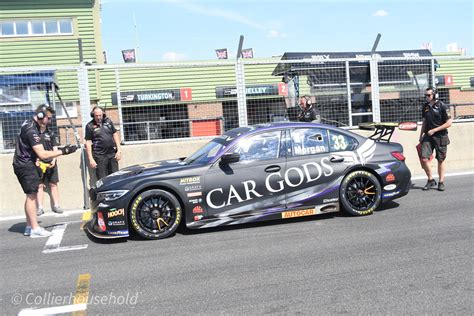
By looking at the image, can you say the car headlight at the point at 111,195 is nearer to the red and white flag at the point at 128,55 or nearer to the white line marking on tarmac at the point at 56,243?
the white line marking on tarmac at the point at 56,243

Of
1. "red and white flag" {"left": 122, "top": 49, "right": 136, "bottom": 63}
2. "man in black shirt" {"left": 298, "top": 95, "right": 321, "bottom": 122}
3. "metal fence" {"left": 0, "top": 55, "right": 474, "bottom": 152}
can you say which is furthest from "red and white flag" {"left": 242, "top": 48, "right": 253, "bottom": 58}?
"man in black shirt" {"left": 298, "top": 95, "right": 321, "bottom": 122}

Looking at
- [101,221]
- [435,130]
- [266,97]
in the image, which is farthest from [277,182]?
[266,97]

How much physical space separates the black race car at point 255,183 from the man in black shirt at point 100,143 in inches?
64.8

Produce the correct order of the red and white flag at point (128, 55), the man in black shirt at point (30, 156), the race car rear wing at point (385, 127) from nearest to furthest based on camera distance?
1. the man in black shirt at point (30, 156)
2. the race car rear wing at point (385, 127)
3. the red and white flag at point (128, 55)

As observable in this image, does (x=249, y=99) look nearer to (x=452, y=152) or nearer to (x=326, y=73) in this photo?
(x=326, y=73)

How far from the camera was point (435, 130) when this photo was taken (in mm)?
8195

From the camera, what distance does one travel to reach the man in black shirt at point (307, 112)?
386 inches

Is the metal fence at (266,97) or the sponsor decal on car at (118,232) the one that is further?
the metal fence at (266,97)

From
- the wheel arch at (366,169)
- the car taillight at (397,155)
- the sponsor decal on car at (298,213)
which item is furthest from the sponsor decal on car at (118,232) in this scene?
the car taillight at (397,155)

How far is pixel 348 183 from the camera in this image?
6508 mm

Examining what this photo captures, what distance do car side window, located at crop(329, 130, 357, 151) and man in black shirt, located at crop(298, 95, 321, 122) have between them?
3.00 m

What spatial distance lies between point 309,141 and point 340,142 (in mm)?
493

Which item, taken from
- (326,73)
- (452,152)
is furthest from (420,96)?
(326,73)

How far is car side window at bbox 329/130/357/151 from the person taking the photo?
21.8 ft
